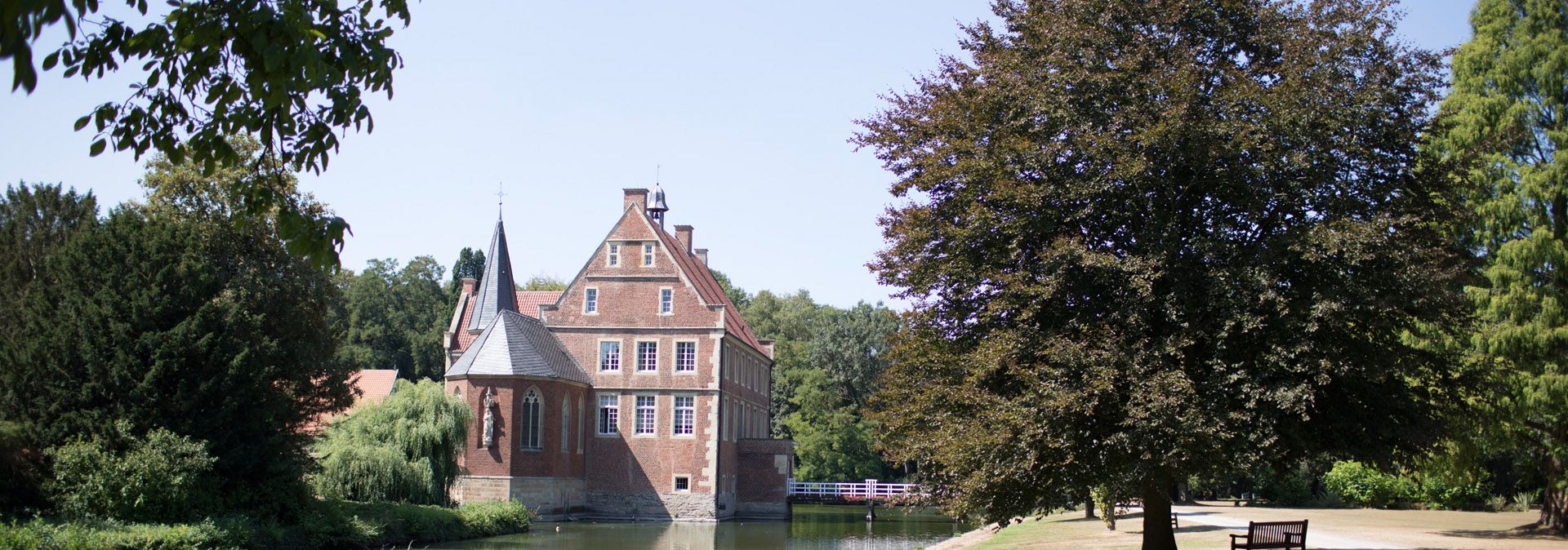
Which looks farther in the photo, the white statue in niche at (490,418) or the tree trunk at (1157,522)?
the white statue in niche at (490,418)

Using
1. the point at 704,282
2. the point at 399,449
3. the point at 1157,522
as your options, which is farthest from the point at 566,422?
the point at 1157,522

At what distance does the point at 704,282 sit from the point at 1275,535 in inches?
1358

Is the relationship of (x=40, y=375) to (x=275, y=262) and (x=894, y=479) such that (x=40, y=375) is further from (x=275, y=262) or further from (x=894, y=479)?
(x=894, y=479)

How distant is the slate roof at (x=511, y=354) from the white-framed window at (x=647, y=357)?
2886mm

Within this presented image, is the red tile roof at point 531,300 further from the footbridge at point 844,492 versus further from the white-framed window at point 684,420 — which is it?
the footbridge at point 844,492

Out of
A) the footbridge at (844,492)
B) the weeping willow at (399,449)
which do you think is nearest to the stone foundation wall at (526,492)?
the weeping willow at (399,449)

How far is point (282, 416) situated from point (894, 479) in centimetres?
4686

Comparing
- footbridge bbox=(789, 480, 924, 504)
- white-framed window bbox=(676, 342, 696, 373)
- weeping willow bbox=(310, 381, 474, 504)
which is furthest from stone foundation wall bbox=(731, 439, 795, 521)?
weeping willow bbox=(310, 381, 474, 504)

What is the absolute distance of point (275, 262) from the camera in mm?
26031

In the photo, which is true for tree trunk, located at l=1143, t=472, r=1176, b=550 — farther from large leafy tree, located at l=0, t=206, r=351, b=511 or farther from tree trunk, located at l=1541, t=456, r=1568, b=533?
large leafy tree, located at l=0, t=206, r=351, b=511

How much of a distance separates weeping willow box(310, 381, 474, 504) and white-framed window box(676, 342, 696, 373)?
412 inches

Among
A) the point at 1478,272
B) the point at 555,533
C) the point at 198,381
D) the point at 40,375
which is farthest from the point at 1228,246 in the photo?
the point at 555,533

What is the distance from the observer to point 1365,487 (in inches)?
1465

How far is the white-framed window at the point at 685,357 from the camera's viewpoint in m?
44.2
